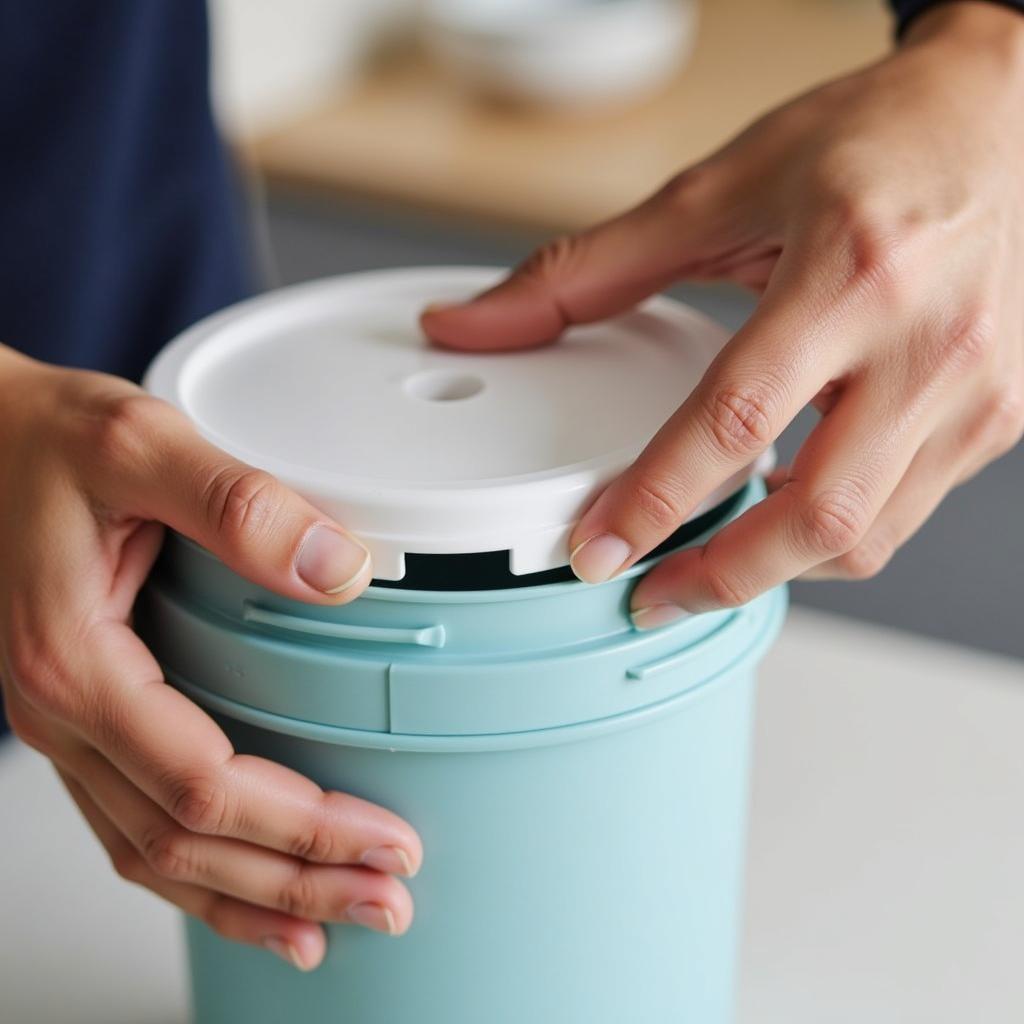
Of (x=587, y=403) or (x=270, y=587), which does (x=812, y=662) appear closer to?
(x=587, y=403)

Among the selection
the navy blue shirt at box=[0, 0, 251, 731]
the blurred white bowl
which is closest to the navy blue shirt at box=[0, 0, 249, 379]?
the navy blue shirt at box=[0, 0, 251, 731]

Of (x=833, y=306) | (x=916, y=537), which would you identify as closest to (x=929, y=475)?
(x=833, y=306)

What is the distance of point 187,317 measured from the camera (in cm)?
111

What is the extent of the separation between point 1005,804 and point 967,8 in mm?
429

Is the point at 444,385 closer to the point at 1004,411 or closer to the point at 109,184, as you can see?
the point at 1004,411

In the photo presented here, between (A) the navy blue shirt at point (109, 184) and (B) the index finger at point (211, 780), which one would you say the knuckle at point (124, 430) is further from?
(A) the navy blue shirt at point (109, 184)

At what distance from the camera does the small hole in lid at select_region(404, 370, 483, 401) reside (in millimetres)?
629

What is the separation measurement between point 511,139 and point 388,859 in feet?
4.36

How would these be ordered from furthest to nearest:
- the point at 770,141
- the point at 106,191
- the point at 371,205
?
the point at 371,205 → the point at 106,191 → the point at 770,141

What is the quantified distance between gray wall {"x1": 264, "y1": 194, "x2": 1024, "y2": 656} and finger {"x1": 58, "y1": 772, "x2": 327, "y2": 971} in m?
1.02

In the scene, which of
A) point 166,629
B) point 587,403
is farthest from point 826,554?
point 166,629

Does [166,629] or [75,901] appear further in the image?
[75,901]

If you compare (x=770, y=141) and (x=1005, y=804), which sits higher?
(x=770, y=141)

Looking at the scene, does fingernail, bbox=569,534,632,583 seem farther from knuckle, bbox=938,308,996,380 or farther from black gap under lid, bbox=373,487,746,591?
knuckle, bbox=938,308,996,380
